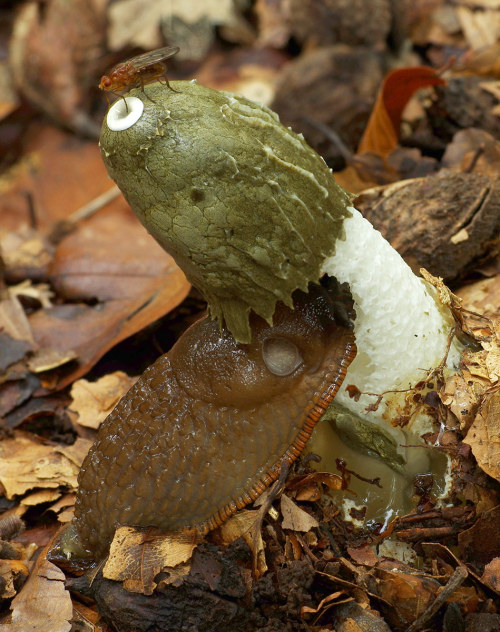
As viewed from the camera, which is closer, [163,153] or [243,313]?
[163,153]

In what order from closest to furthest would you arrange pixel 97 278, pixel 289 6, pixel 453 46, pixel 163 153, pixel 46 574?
pixel 163 153, pixel 46 574, pixel 97 278, pixel 453 46, pixel 289 6

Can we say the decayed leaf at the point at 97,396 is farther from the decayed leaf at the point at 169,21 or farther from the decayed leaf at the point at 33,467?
the decayed leaf at the point at 169,21

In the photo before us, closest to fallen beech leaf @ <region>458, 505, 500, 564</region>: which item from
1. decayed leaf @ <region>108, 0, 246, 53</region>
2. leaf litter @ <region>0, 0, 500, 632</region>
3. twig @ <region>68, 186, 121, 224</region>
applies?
leaf litter @ <region>0, 0, 500, 632</region>

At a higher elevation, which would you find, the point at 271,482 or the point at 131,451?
the point at 131,451

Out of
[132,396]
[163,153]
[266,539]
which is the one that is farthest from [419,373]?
[163,153]

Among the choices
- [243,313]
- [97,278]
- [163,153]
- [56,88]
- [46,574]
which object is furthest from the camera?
[56,88]

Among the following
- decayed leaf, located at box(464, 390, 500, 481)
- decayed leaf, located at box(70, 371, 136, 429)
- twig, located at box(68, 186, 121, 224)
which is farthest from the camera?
twig, located at box(68, 186, 121, 224)

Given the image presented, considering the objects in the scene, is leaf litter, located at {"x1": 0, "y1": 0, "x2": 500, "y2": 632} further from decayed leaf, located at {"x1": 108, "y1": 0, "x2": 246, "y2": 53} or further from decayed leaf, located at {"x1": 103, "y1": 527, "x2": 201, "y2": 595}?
decayed leaf, located at {"x1": 108, "y1": 0, "x2": 246, "y2": 53}

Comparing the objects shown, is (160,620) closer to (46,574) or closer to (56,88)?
(46,574)
